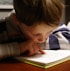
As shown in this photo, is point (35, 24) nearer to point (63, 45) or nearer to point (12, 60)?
point (12, 60)

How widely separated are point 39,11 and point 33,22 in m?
0.04

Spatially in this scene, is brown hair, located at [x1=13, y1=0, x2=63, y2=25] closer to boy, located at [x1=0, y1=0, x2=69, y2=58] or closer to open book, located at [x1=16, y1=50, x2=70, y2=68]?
boy, located at [x1=0, y1=0, x2=69, y2=58]

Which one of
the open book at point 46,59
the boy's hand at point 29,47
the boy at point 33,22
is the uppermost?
the boy at point 33,22

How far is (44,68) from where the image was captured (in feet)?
1.79

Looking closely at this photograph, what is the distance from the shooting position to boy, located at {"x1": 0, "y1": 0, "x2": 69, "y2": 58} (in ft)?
1.79

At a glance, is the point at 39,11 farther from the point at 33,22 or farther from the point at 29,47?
the point at 29,47

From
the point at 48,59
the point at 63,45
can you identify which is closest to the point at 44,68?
the point at 48,59

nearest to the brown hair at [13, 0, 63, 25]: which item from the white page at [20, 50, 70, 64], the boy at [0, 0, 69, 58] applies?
the boy at [0, 0, 69, 58]

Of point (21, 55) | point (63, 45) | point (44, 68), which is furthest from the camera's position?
point (63, 45)

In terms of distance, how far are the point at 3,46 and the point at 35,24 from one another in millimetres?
142

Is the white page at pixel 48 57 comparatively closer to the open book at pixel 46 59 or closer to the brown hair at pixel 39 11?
the open book at pixel 46 59

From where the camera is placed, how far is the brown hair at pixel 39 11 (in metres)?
0.54

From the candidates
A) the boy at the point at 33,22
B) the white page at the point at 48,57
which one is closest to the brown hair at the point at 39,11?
the boy at the point at 33,22

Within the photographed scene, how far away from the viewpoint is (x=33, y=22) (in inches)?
22.1
